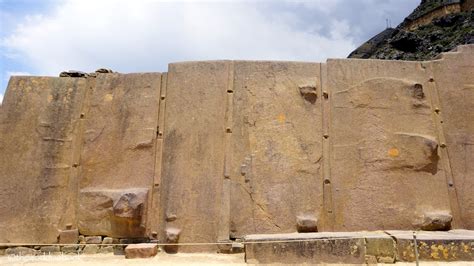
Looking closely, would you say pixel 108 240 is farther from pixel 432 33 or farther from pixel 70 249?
pixel 432 33

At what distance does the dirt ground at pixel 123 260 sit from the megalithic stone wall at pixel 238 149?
0.29 meters

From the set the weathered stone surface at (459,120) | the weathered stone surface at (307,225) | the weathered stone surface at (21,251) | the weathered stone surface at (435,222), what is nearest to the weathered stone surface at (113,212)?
the weathered stone surface at (21,251)

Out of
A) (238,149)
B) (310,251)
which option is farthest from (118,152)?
(310,251)

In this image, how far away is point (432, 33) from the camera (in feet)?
137

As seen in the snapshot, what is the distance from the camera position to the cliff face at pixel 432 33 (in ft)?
120

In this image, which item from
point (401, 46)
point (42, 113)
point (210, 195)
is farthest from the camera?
point (401, 46)

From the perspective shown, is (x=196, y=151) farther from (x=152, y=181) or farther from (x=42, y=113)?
(x=42, y=113)

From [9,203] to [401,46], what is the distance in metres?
43.3

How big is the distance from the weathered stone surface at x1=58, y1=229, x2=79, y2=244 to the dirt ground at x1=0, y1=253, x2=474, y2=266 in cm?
25

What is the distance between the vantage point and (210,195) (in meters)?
5.59

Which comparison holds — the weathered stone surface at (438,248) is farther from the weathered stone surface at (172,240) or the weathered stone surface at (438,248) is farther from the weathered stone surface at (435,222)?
the weathered stone surface at (172,240)

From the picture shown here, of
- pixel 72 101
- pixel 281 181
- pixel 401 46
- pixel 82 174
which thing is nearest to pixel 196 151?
pixel 281 181

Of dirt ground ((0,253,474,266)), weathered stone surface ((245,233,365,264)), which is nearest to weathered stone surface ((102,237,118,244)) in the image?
dirt ground ((0,253,474,266))

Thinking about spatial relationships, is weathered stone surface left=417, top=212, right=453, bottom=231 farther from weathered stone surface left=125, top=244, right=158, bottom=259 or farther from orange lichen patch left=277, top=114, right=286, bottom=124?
weathered stone surface left=125, top=244, right=158, bottom=259
